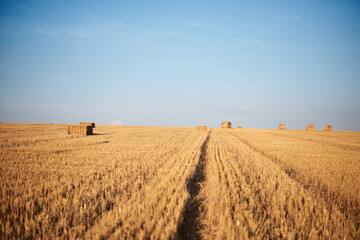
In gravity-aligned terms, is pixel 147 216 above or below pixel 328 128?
below

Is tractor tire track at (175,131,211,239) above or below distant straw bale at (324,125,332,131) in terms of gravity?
below

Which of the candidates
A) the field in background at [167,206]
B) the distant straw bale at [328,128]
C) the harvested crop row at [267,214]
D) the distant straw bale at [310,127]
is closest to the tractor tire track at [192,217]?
the field in background at [167,206]

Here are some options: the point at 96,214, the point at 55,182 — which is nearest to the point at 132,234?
the point at 96,214

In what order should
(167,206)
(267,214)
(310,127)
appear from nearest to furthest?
(167,206) < (267,214) < (310,127)

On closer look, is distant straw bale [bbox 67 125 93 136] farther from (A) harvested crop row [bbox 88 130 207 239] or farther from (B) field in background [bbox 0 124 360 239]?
(A) harvested crop row [bbox 88 130 207 239]

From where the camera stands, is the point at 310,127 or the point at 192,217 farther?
the point at 310,127

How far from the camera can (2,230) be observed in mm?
2672

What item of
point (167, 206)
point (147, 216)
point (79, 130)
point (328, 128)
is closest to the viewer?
point (147, 216)

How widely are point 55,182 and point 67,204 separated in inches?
53.3

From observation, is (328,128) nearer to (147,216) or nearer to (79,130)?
(79,130)

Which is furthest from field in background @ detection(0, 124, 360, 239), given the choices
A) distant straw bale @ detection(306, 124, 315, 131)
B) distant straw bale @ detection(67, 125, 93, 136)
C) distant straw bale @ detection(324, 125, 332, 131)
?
distant straw bale @ detection(324, 125, 332, 131)

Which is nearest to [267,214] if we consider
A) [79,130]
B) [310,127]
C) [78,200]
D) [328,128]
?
[78,200]

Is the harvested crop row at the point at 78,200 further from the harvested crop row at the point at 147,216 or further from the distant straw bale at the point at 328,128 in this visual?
the distant straw bale at the point at 328,128

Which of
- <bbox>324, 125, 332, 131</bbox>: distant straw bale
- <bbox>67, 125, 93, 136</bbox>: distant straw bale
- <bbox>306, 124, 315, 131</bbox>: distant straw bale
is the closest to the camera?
<bbox>67, 125, 93, 136</bbox>: distant straw bale
